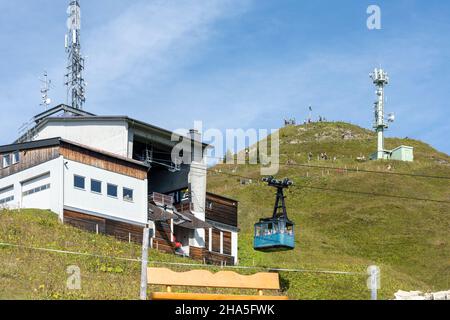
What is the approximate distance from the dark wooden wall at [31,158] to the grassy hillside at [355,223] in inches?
610

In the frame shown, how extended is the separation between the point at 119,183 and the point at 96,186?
181cm

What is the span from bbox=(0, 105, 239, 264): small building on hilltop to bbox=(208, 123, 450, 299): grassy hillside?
17.2 feet

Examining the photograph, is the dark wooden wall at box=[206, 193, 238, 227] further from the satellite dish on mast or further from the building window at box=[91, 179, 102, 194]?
the satellite dish on mast

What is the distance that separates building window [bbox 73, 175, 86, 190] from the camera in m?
44.9

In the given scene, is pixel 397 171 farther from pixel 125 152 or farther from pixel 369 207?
pixel 125 152

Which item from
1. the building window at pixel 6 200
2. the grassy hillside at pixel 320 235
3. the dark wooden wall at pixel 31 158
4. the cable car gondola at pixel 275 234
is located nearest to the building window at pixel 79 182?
the dark wooden wall at pixel 31 158

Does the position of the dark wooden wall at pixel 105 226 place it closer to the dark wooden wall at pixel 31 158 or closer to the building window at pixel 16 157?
the dark wooden wall at pixel 31 158

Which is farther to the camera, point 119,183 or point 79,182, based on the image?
point 119,183

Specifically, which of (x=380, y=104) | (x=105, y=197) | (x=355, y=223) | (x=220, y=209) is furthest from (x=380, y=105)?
(x=105, y=197)

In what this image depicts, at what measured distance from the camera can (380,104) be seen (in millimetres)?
104500

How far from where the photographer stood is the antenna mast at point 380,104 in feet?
342

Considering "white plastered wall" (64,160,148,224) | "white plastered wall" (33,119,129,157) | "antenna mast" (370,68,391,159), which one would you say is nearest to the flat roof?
"white plastered wall" (64,160,148,224)

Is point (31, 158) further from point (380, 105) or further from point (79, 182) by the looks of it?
point (380, 105)

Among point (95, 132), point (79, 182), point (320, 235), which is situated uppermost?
point (95, 132)
